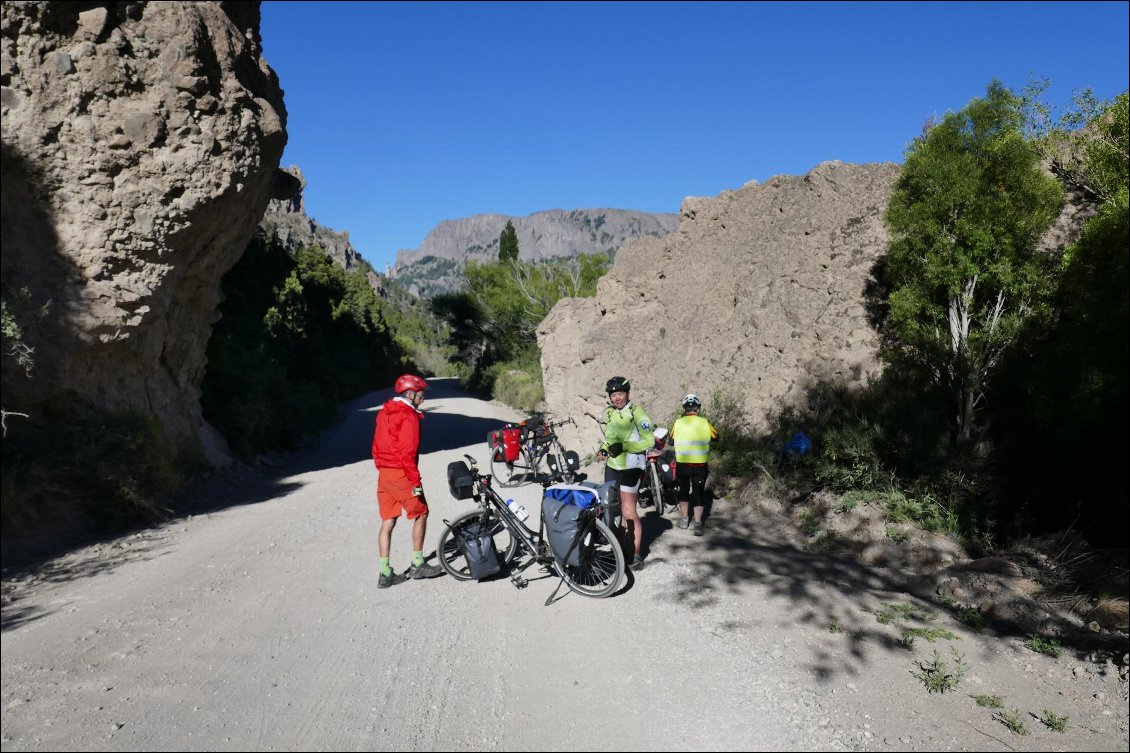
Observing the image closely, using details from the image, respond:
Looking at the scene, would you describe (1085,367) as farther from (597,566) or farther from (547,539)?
(547,539)

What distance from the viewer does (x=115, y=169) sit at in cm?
919

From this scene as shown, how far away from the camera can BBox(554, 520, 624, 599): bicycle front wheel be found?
5223 millimetres

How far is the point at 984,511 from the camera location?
6.39 metres

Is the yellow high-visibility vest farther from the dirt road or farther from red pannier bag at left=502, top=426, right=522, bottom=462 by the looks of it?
red pannier bag at left=502, top=426, right=522, bottom=462

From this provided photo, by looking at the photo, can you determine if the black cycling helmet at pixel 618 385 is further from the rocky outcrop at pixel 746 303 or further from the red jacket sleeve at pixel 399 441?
the rocky outcrop at pixel 746 303

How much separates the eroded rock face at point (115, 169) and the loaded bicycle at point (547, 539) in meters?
6.69

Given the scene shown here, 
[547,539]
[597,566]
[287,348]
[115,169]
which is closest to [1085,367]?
[597,566]

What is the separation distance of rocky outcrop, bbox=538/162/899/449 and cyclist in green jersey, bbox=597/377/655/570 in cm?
322

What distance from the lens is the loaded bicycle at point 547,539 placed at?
17.2 feet

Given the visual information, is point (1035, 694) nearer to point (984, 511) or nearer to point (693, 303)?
point (984, 511)

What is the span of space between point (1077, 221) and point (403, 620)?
807 centimetres

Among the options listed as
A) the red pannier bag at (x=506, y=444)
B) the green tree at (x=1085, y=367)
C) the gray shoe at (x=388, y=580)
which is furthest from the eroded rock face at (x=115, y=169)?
the green tree at (x=1085, y=367)

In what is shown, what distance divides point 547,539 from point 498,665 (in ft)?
4.91

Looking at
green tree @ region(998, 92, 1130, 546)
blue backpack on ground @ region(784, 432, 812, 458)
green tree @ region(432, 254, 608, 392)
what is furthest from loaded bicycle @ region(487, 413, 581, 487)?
green tree @ region(432, 254, 608, 392)
